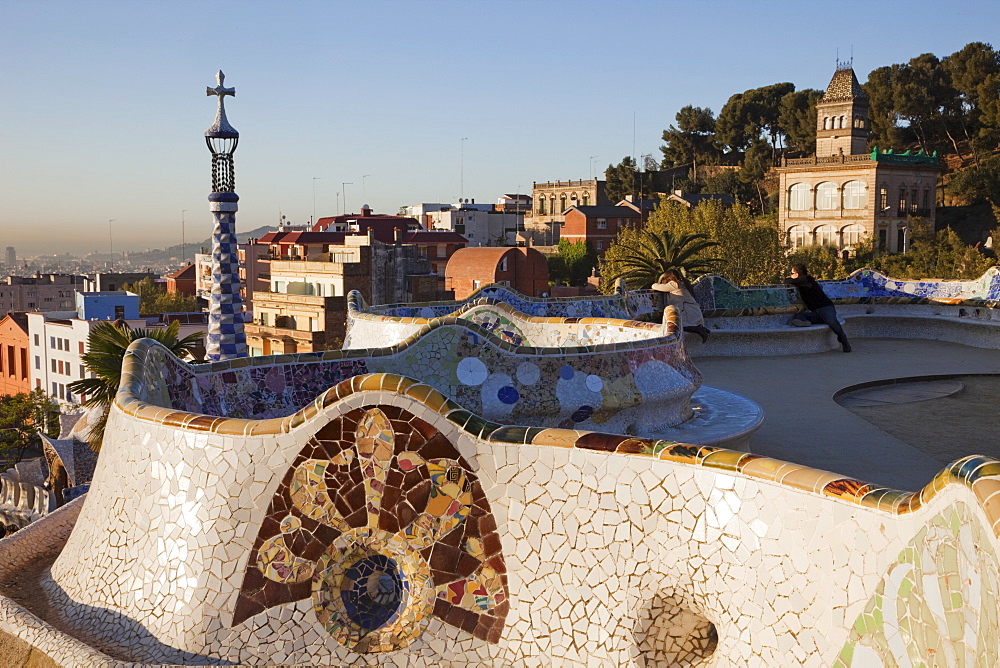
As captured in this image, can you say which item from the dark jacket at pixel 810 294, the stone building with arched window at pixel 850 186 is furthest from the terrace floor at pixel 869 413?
the stone building with arched window at pixel 850 186

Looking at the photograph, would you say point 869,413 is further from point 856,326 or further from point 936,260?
point 936,260

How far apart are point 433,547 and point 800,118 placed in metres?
71.3

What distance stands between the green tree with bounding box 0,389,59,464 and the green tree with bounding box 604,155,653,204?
192 feet

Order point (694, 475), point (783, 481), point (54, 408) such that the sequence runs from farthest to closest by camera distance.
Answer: point (54, 408) < point (694, 475) < point (783, 481)

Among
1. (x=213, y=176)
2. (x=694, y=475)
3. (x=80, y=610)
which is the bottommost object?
(x=80, y=610)

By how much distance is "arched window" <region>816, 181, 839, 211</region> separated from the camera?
57.8 metres

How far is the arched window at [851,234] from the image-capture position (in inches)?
2232

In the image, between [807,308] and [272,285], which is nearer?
[807,308]

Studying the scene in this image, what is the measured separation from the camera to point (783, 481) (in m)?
3.57

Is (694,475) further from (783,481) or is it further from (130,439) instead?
(130,439)

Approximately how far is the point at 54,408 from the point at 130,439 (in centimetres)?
2587

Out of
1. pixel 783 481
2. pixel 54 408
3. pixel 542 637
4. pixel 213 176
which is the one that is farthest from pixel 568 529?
pixel 54 408

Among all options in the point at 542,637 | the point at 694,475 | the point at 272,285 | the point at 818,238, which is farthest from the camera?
the point at 818,238

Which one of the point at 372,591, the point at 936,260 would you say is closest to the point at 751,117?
the point at 936,260
